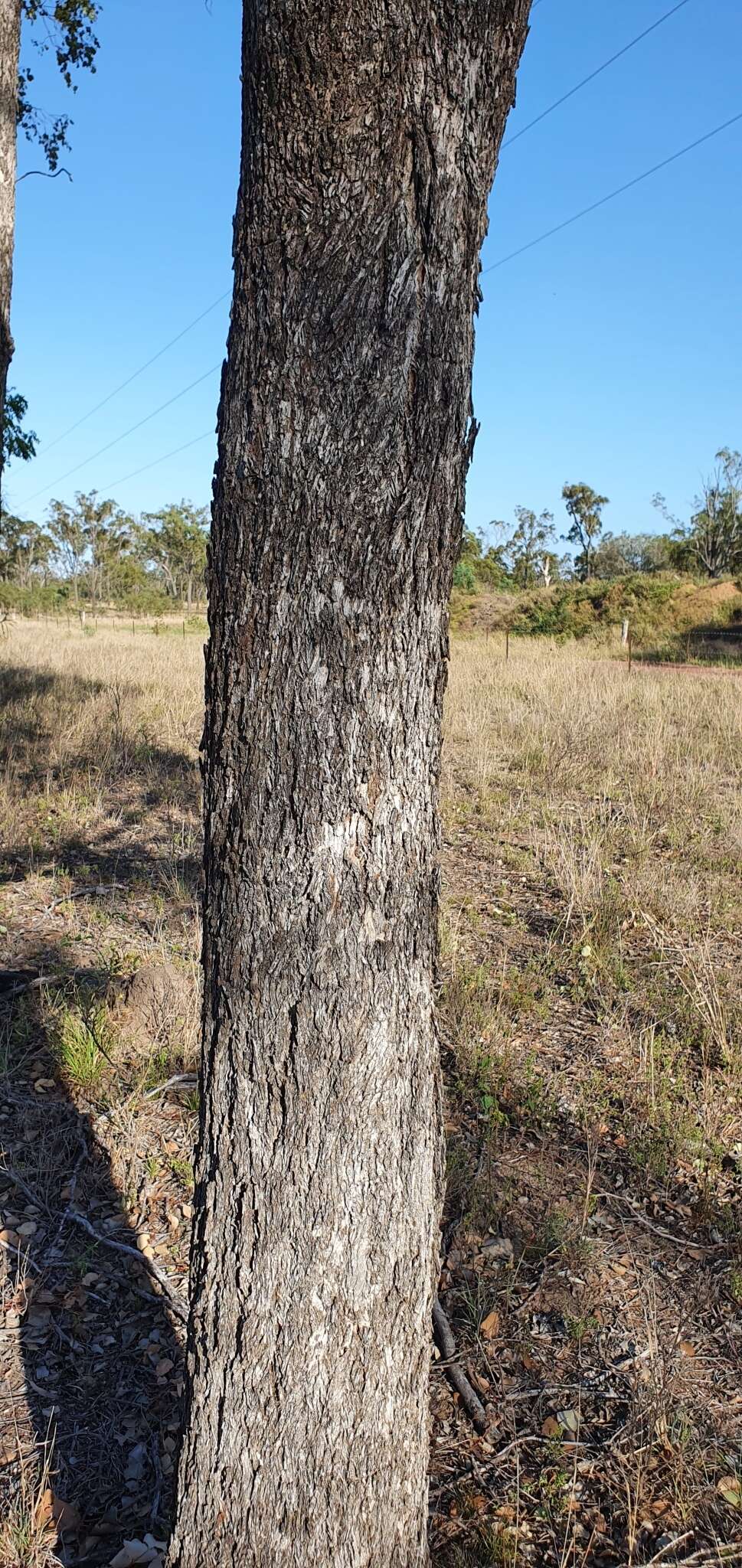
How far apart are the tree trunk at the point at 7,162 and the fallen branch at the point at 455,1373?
370cm

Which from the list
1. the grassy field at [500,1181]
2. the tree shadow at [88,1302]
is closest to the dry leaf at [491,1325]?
the grassy field at [500,1181]

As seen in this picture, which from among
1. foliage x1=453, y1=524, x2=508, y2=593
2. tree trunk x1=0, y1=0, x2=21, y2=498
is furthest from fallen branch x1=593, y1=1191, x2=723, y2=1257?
foliage x1=453, y1=524, x2=508, y2=593

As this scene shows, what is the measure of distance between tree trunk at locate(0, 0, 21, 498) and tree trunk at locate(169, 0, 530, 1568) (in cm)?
314

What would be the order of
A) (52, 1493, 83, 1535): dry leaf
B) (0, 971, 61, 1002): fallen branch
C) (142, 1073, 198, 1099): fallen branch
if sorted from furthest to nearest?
1. (0, 971, 61, 1002): fallen branch
2. (142, 1073, 198, 1099): fallen branch
3. (52, 1493, 83, 1535): dry leaf

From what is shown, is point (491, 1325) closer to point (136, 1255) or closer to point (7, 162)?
point (136, 1255)

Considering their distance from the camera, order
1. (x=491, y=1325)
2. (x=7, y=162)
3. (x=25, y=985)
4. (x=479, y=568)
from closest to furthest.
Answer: (x=491, y=1325) → (x=25, y=985) → (x=7, y=162) → (x=479, y=568)

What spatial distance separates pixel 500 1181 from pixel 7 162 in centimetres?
465

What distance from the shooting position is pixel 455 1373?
2363mm

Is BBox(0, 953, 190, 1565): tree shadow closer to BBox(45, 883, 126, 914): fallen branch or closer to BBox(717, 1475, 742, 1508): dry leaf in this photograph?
BBox(717, 1475, 742, 1508): dry leaf

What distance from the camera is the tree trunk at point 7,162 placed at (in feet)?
13.8

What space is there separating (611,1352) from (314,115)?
2.71 metres

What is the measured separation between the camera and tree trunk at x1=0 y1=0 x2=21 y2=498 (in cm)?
420

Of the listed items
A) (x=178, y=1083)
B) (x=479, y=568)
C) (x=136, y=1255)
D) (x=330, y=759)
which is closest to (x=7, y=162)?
(x=178, y=1083)

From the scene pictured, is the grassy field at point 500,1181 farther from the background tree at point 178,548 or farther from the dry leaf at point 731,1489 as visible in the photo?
the background tree at point 178,548
